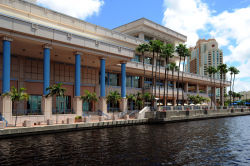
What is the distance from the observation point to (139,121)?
125 ft

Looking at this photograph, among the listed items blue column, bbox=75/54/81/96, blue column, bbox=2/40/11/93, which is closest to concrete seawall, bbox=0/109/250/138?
blue column, bbox=2/40/11/93

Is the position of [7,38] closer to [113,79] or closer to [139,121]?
[139,121]

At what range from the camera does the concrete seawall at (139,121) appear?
2327cm

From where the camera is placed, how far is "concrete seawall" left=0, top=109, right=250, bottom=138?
2327cm

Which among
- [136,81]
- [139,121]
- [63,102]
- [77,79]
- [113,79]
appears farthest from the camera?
[136,81]

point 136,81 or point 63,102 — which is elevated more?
point 136,81

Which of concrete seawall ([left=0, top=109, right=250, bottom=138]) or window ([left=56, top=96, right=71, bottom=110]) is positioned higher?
window ([left=56, top=96, right=71, bottom=110])

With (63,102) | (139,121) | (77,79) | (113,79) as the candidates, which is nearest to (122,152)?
(77,79)

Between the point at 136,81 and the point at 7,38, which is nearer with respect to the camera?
the point at 7,38

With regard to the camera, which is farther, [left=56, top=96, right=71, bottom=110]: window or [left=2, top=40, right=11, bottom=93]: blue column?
[left=56, top=96, right=71, bottom=110]: window

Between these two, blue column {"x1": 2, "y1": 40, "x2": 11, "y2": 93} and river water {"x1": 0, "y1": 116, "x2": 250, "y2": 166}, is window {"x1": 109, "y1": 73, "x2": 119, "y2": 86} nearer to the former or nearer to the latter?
blue column {"x1": 2, "y1": 40, "x2": 11, "y2": 93}

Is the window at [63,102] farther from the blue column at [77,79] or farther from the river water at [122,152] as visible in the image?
the river water at [122,152]

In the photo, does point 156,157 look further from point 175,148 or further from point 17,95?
point 17,95

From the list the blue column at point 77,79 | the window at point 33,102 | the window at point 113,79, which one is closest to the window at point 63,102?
the window at point 33,102
